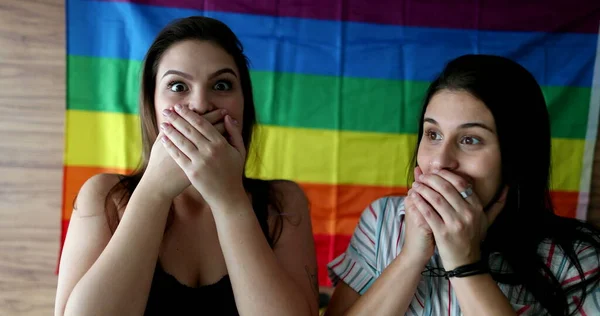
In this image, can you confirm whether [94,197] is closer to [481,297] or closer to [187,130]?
[187,130]

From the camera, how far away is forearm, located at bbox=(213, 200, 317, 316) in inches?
36.2

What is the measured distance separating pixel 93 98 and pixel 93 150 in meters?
0.18

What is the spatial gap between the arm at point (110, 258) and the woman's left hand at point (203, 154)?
0.10 meters

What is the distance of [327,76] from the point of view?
1688 millimetres

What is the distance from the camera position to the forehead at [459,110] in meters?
0.97

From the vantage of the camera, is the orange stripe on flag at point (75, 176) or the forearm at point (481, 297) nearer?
the forearm at point (481, 297)

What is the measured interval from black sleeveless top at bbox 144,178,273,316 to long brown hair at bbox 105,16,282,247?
0.15 metres

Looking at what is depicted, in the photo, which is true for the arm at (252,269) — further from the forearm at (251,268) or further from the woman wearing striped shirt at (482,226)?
the woman wearing striped shirt at (482,226)

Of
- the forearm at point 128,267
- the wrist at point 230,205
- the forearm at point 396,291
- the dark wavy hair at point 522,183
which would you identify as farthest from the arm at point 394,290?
the forearm at point 128,267

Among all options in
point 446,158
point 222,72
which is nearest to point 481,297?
point 446,158

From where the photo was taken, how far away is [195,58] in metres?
1.03

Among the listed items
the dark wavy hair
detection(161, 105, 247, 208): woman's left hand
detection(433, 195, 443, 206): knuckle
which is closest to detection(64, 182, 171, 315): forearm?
detection(161, 105, 247, 208): woman's left hand

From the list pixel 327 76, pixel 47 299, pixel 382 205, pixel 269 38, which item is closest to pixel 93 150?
pixel 47 299

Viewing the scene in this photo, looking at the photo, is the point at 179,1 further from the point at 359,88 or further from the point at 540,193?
the point at 540,193
